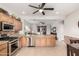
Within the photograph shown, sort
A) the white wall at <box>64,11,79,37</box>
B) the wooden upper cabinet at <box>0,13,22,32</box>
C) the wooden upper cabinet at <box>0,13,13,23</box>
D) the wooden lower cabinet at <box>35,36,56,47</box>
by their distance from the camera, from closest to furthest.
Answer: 1. the white wall at <box>64,11,79,37</box>
2. the wooden upper cabinet at <box>0,13,22,32</box>
3. the wooden upper cabinet at <box>0,13,13,23</box>
4. the wooden lower cabinet at <box>35,36,56,47</box>

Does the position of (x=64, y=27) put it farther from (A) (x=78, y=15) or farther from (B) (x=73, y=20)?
(A) (x=78, y=15)

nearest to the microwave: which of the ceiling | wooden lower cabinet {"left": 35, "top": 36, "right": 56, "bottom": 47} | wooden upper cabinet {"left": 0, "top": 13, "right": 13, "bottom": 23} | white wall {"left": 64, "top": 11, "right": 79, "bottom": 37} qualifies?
wooden upper cabinet {"left": 0, "top": 13, "right": 13, "bottom": 23}

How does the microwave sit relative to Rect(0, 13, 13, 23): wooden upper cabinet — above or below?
below

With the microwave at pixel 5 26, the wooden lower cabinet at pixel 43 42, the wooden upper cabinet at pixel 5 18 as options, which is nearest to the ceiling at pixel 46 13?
the wooden upper cabinet at pixel 5 18

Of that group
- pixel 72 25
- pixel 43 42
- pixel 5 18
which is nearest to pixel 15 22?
pixel 5 18

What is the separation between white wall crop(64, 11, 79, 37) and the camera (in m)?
1.91

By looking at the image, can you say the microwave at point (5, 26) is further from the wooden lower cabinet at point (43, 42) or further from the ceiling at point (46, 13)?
the wooden lower cabinet at point (43, 42)

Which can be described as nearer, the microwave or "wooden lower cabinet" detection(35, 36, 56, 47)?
the microwave

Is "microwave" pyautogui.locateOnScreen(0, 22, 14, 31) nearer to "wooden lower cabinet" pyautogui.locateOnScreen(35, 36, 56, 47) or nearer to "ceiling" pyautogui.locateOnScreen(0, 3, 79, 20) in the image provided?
"ceiling" pyautogui.locateOnScreen(0, 3, 79, 20)

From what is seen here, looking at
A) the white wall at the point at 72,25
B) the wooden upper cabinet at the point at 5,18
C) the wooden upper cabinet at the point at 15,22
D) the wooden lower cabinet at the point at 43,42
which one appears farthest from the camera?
the wooden lower cabinet at the point at 43,42

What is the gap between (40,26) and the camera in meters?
2.31

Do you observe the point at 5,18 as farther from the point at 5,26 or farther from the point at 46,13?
the point at 46,13

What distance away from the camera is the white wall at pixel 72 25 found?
1.91 meters

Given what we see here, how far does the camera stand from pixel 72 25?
6.54ft
